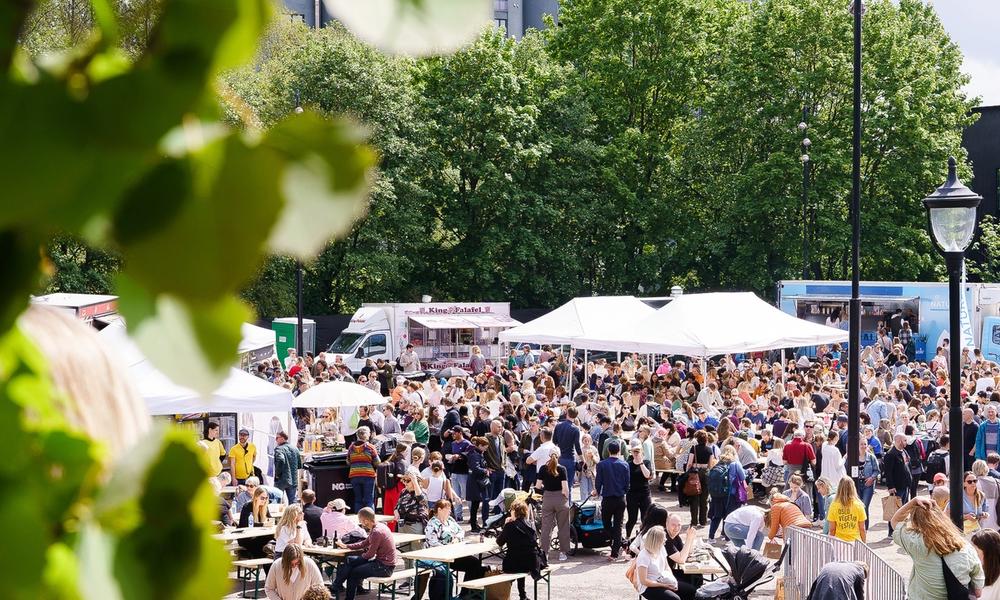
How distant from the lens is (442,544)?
42.9ft

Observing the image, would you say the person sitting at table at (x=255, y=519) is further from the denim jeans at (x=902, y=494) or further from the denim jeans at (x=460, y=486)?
the denim jeans at (x=902, y=494)

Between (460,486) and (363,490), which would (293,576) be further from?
(460,486)

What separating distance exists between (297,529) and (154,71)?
12.7m

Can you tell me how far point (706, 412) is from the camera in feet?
66.1

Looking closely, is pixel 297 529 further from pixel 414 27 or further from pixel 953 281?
pixel 414 27

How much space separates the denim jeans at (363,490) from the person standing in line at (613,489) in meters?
3.19

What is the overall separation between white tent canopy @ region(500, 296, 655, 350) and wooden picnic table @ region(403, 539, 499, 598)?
10.1m

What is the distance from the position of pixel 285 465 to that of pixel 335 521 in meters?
2.49

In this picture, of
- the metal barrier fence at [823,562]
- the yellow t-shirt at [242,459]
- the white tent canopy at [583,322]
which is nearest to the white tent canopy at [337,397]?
the yellow t-shirt at [242,459]

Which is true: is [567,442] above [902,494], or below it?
above

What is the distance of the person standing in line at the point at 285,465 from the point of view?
15938mm

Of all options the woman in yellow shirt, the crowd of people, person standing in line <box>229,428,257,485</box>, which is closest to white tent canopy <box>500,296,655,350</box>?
the crowd of people

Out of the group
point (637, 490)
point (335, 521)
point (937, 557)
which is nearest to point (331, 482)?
point (335, 521)

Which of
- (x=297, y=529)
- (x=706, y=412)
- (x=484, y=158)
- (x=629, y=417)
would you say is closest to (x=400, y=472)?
(x=297, y=529)
